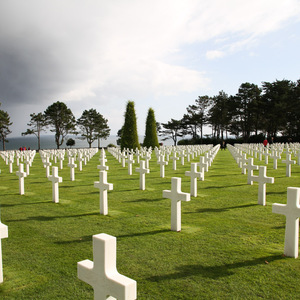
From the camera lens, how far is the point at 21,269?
312 centimetres

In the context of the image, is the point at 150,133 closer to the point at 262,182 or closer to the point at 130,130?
the point at 130,130

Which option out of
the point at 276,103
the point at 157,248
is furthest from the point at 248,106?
the point at 157,248

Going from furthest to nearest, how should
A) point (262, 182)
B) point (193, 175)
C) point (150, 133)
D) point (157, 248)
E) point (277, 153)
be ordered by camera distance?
point (150, 133)
point (277, 153)
point (193, 175)
point (262, 182)
point (157, 248)

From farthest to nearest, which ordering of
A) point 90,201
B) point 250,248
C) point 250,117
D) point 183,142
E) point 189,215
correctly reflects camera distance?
point 183,142 < point 250,117 < point 90,201 < point 189,215 < point 250,248

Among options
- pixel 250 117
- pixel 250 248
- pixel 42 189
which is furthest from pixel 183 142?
pixel 250 248

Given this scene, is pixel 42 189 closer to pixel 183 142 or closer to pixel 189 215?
pixel 189 215

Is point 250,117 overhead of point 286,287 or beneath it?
overhead

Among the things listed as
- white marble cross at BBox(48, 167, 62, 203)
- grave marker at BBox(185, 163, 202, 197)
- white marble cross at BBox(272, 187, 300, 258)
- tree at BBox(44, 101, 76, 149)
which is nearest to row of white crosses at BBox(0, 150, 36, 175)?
white marble cross at BBox(48, 167, 62, 203)

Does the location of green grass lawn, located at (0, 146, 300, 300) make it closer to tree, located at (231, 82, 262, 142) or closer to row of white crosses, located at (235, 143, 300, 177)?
row of white crosses, located at (235, 143, 300, 177)

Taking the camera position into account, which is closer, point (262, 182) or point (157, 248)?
point (157, 248)

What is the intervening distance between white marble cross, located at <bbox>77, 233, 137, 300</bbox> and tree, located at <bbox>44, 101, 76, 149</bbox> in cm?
5552

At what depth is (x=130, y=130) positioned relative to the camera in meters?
26.6

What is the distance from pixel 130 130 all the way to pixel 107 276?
25.1m

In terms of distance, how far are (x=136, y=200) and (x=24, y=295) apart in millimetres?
4072
